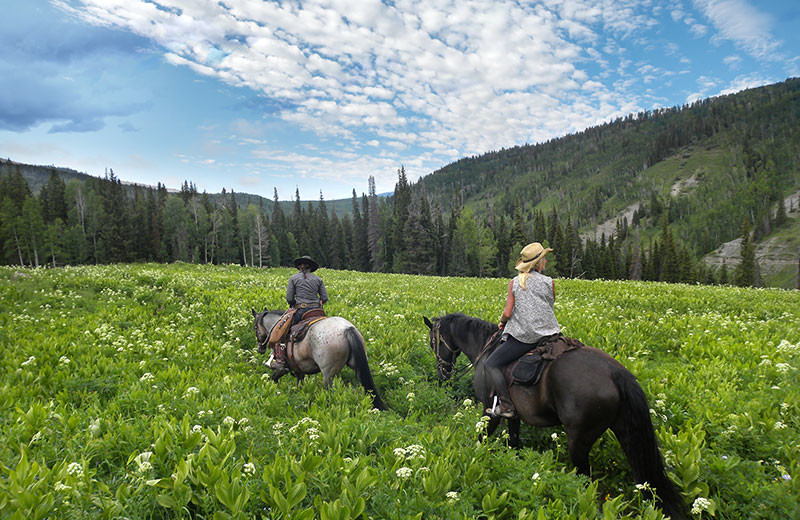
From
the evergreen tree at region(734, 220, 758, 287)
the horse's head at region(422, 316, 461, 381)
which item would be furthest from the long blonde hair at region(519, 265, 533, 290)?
the evergreen tree at region(734, 220, 758, 287)

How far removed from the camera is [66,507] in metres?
2.99

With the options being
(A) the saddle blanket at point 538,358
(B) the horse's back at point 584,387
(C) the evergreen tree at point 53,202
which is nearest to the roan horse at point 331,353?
(A) the saddle blanket at point 538,358

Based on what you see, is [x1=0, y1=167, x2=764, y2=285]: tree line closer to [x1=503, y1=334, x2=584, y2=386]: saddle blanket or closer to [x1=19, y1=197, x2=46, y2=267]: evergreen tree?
[x1=19, y1=197, x2=46, y2=267]: evergreen tree

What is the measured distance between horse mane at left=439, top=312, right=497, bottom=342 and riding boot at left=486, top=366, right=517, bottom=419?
1251mm

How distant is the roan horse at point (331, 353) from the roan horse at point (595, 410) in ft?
9.87

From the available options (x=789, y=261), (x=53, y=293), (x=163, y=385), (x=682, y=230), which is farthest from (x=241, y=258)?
(x=682, y=230)

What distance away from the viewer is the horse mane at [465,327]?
758cm

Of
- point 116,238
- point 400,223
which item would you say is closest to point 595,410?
point 400,223

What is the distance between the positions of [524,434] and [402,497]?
429 cm

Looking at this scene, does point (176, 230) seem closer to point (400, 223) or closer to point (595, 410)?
point (400, 223)

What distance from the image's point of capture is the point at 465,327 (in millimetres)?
8016

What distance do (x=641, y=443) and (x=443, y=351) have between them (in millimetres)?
4479

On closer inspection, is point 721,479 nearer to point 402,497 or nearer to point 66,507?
point 402,497

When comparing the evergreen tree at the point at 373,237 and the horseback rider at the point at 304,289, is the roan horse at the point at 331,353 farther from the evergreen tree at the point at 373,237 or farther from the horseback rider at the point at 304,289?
the evergreen tree at the point at 373,237
